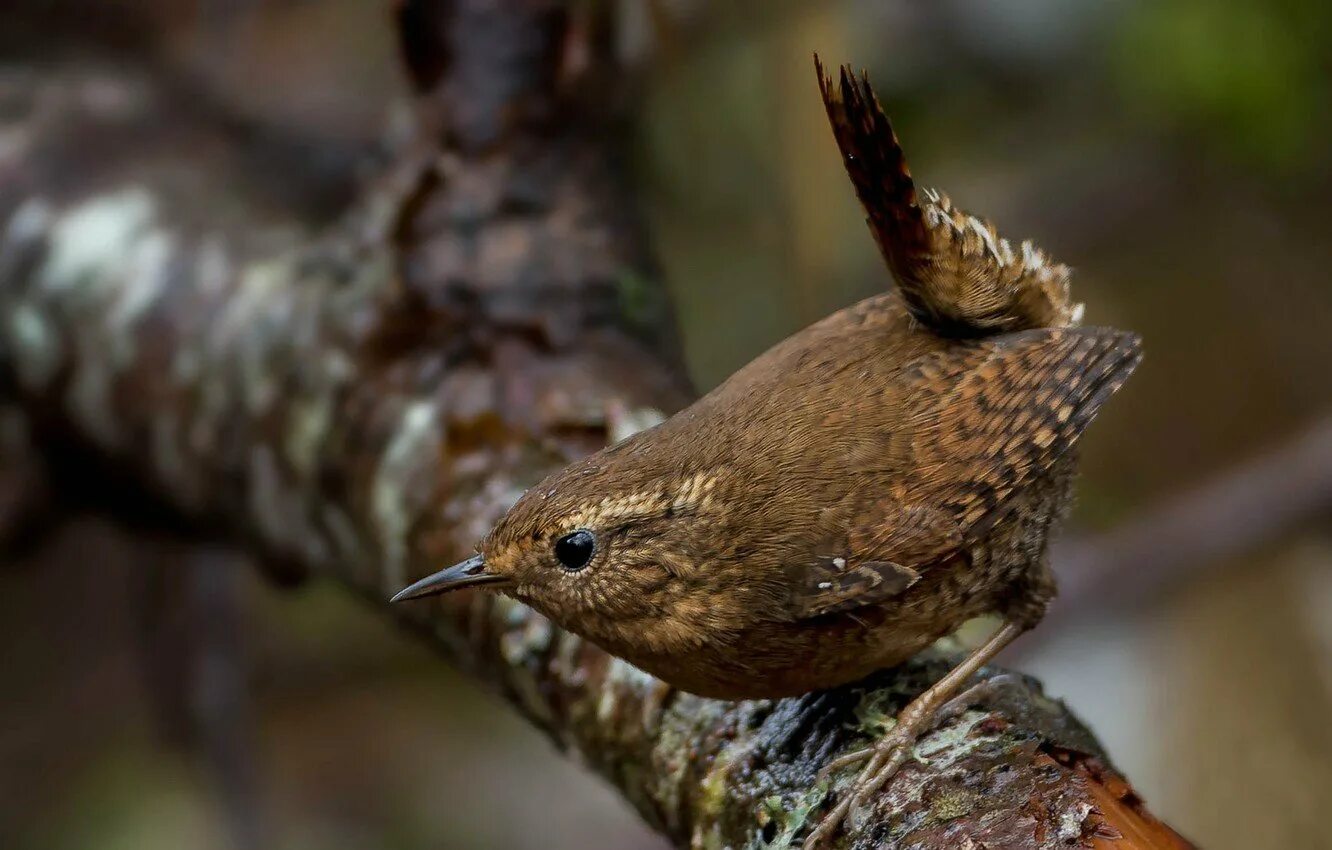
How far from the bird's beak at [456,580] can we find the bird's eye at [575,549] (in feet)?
0.36

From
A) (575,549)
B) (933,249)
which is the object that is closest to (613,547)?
(575,549)

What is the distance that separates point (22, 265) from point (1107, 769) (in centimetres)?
307

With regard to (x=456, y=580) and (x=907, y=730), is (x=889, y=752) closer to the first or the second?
(x=907, y=730)

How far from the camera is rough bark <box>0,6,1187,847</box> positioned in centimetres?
217

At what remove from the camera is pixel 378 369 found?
2.93 meters

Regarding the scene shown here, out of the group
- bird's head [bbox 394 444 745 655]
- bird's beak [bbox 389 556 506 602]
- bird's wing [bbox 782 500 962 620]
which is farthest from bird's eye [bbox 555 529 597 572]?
bird's wing [bbox 782 500 962 620]

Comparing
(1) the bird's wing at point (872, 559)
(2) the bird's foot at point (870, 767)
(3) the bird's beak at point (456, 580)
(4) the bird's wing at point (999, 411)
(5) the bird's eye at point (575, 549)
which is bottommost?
(2) the bird's foot at point (870, 767)

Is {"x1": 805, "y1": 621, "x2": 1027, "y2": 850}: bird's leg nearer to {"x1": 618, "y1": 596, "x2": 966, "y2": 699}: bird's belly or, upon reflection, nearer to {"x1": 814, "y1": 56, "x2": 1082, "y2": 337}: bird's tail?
{"x1": 618, "y1": 596, "x2": 966, "y2": 699}: bird's belly

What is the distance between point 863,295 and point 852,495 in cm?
365

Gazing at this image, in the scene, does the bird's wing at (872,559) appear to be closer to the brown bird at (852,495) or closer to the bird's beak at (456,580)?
the brown bird at (852,495)

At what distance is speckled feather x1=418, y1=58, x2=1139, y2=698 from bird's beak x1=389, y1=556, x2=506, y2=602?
0.10 ft

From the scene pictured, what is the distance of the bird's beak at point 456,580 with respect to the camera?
2.16 metres

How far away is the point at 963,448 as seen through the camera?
2.06 metres

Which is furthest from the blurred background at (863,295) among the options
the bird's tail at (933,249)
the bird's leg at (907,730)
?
the bird's leg at (907,730)
